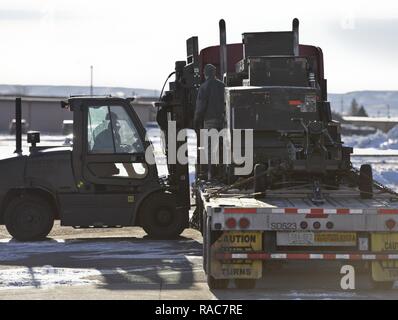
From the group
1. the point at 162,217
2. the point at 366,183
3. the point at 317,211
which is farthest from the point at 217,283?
the point at 162,217

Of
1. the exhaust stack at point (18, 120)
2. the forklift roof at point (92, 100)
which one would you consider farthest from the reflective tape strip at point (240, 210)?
the exhaust stack at point (18, 120)

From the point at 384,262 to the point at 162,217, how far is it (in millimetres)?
5477

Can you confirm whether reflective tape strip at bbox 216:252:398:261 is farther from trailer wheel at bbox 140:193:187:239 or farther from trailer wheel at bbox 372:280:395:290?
trailer wheel at bbox 140:193:187:239

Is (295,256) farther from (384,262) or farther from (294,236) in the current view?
(384,262)

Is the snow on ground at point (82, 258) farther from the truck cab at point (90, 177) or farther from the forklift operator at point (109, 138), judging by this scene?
the forklift operator at point (109, 138)

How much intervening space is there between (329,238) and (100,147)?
5.74m

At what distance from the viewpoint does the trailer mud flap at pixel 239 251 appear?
11.7 metres

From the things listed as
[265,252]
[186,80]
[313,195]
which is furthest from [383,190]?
[186,80]

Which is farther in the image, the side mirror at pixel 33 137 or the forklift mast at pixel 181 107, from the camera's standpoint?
the forklift mast at pixel 181 107

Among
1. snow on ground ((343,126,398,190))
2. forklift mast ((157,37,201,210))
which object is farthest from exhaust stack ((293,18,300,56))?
snow on ground ((343,126,398,190))

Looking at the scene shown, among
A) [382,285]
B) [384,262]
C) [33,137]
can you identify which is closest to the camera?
[384,262]

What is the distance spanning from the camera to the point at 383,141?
213 ft

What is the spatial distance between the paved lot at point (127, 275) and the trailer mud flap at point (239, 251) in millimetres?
218

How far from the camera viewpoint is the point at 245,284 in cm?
1199
